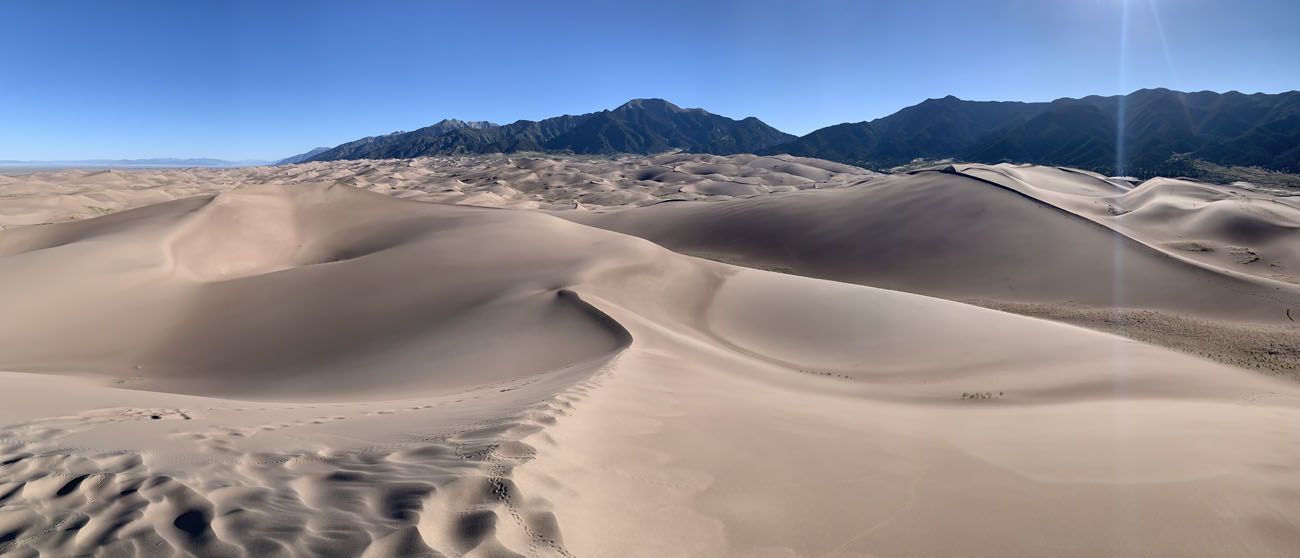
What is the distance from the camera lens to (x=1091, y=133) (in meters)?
112

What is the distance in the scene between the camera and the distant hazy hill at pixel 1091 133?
3472 inches

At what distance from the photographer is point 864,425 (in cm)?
590

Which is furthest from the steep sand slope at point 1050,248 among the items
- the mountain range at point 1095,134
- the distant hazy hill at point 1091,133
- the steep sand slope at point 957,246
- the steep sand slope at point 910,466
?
the distant hazy hill at point 1091,133

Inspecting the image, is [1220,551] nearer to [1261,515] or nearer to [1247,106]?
[1261,515]

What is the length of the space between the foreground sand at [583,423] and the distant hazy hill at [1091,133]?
99.3 meters

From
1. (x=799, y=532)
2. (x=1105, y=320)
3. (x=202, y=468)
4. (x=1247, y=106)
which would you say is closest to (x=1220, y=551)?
(x=799, y=532)

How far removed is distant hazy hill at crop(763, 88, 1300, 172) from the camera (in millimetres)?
88188

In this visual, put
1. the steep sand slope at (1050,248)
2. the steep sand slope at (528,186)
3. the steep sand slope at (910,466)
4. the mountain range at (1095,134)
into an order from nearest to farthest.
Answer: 1. the steep sand slope at (910,466)
2. the steep sand slope at (1050,248)
3. the steep sand slope at (528,186)
4. the mountain range at (1095,134)

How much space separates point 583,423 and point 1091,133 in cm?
13992

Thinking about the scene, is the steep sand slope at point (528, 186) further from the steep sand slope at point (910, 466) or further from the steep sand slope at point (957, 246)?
the steep sand slope at point (910, 466)

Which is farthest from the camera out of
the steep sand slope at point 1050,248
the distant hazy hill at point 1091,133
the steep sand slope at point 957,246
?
the distant hazy hill at point 1091,133

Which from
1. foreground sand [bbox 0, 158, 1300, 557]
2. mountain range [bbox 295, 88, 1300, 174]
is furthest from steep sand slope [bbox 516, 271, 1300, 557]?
mountain range [bbox 295, 88, 1300, 174]

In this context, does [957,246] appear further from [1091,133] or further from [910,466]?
[1091,133]

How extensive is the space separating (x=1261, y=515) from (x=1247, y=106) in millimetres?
155030
